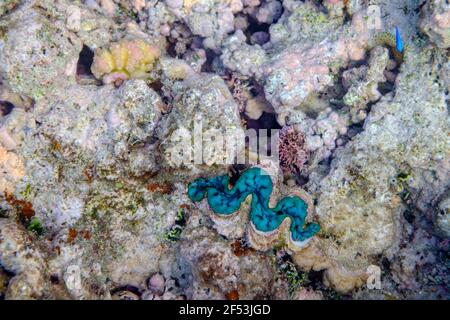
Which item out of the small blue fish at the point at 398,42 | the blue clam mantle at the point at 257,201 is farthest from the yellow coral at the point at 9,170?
the small blue fish at the point at 398,42

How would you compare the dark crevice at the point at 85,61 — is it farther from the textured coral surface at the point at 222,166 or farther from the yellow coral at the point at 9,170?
the yellow coral at the point at 9,170

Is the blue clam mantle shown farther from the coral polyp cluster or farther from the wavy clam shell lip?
the coral polyp cluster

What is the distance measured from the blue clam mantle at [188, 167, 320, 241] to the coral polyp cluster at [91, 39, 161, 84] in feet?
5.77

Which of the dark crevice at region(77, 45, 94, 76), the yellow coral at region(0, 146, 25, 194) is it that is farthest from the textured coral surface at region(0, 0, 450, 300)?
the dark crevice at region(77, 45, 94, 76)

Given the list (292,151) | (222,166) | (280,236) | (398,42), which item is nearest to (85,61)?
(222,166)

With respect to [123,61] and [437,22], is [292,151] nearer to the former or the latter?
[437,22]

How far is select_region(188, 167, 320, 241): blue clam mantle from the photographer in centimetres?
378

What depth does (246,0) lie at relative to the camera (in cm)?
525

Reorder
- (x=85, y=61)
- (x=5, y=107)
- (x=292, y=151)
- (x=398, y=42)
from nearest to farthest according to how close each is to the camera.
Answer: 1. (x=398, y=42)
2. (x=292, y=151)
3. (x=5, y=107)
4. (x=85, y=61)

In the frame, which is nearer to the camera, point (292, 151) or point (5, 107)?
point (292, 151)

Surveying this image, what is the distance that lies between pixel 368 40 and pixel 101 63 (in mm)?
3362

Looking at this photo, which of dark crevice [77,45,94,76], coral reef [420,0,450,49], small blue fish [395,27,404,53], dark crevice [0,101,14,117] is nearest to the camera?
coral reef [420,0,450,49]

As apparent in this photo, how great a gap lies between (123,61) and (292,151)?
2420 mm

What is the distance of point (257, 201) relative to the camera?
379 centimetres
